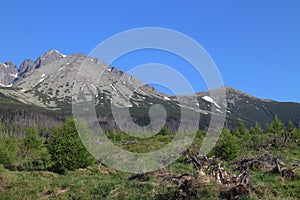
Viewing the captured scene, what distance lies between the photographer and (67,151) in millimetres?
27562

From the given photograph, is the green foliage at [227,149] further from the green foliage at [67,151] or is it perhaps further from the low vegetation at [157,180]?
the green foliage at [67,151]

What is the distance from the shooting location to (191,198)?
14.2 m

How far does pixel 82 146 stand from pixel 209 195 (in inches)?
649

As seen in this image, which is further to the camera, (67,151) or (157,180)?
(67,151)

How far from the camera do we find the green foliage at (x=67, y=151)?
2686cm

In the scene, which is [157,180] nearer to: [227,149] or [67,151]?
[67,151]

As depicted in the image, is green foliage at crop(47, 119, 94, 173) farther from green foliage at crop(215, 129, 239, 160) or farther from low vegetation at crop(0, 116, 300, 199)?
green foliage at crop(215, 129, 239, 160)

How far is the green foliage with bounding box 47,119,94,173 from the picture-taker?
26.9 meters

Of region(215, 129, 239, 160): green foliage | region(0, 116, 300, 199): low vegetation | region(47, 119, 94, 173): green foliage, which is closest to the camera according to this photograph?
region(0, 116, 300, 199): low vegetation

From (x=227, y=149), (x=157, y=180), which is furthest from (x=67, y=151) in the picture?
(x=227, y=149)

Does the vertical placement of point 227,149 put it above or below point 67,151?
above

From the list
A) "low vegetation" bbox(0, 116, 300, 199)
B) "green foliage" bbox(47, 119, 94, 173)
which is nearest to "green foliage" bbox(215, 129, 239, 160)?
"low vegetation" bbox(0, 116, 300, 199)

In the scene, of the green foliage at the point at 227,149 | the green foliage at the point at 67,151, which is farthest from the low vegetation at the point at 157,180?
the green foliage at the point at 227,149

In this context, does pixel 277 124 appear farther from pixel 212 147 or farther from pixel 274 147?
pixel 212 147
